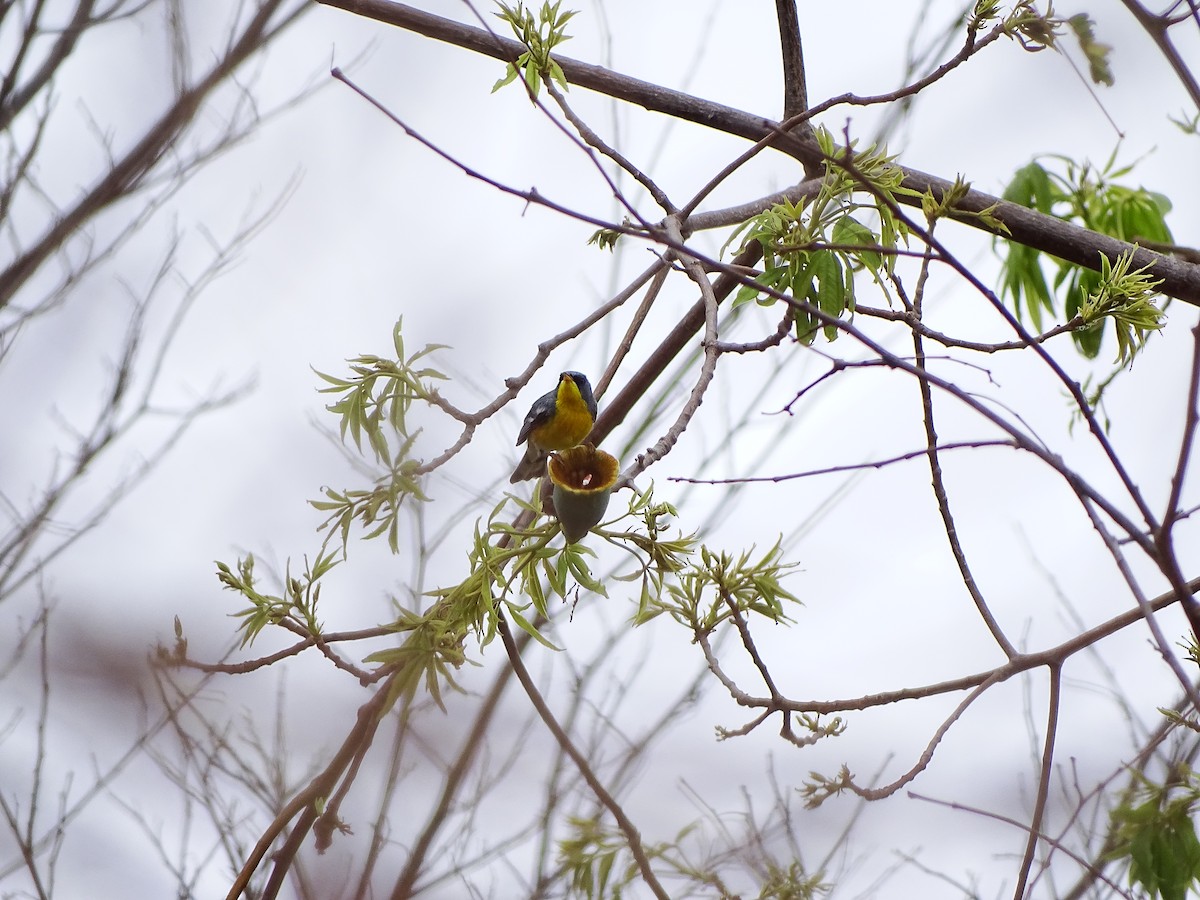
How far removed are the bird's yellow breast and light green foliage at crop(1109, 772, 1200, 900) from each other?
43.6 inches

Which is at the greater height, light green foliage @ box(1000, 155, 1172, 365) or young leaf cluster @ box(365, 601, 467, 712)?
light green foliage @ box(1000, 155, 1172, 365)

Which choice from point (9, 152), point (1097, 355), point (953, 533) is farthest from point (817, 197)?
point (9, 152)

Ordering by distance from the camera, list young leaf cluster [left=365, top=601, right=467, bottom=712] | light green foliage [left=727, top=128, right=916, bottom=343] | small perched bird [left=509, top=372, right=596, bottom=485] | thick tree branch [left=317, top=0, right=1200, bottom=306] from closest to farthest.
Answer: young leaf cluster [left=365, top=601, right=467, bottom=712]
light green foliage [left=727, top=128, right=916, bottom=343]
thick tree branch [left=317, top=0, right=1200, bottom=306]
small perched bird [left=509, top=372, right=596, bottom=485]

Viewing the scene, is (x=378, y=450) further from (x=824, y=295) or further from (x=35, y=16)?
(x=35, y=16)

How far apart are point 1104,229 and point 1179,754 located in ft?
4.08

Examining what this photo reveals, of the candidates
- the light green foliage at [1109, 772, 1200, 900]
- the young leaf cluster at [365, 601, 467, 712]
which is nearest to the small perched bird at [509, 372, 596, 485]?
the young leaf cluster at [365, 601, 467, 712]

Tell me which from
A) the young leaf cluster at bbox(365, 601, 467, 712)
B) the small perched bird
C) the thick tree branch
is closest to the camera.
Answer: the young leaf cluster at bbox(365, 601, 467, 712)

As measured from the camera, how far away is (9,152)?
110 inches

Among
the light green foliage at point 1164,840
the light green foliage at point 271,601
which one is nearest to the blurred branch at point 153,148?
the light green foliage at point 271,601

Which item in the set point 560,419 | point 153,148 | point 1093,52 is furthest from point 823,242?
point 153,148

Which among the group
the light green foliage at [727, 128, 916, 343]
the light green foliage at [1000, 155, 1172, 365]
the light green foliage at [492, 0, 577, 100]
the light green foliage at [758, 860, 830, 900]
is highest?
the light green foliage at [1000, 155, 1172, 365]

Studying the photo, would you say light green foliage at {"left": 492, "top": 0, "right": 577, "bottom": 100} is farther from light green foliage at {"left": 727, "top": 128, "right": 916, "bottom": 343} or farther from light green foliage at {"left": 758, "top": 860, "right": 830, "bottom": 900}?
light green foliage at {"left": 758, "top": 860, "right": 830, "bottom": 900}

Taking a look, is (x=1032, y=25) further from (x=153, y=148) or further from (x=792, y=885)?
(x=153, y=148)

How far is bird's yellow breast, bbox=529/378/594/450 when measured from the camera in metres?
1.96
